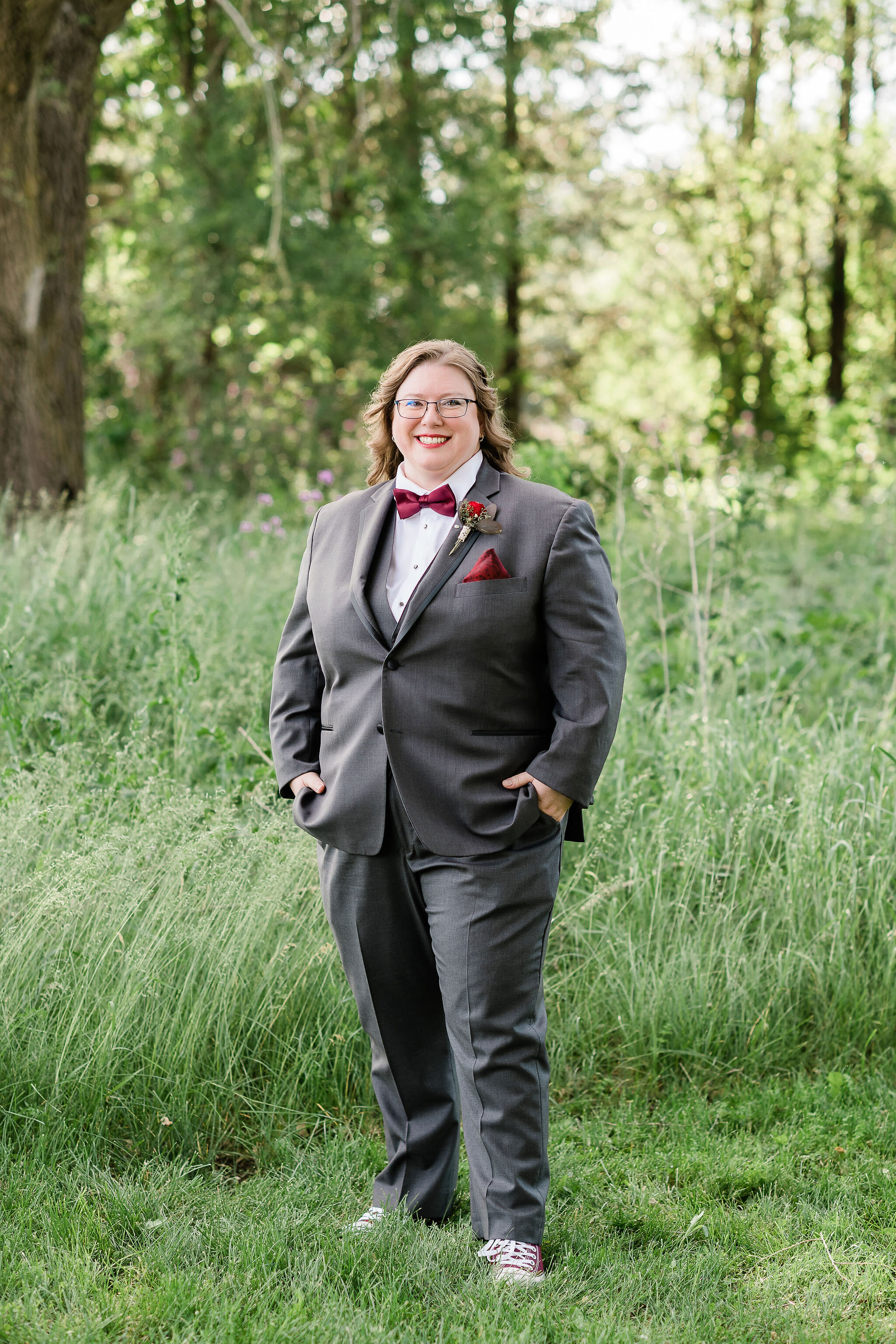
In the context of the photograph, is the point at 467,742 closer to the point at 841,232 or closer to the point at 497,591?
the point at 497,591

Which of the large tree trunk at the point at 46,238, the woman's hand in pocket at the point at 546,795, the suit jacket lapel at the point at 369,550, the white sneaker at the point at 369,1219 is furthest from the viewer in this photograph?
the large tree trunk at the point at 46,238

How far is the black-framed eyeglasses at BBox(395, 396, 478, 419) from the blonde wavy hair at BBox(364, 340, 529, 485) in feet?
0.26

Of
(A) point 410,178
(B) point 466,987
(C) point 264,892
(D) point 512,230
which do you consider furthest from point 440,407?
(D) point 512,230

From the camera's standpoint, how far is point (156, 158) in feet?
39.8

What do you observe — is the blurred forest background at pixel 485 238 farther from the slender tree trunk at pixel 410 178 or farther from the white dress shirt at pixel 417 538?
the white dress shirt at pixel 417 538

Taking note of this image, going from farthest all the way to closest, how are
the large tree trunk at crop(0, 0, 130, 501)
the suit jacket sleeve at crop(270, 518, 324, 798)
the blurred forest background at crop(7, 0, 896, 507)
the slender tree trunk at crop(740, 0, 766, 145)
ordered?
the slender tree trunk at crop(740, 0, 766, 145) → the blurred forest background at crop(7, 0, 896, 507) → the large tree trunk at crop(0, 0, 130, 501) → the suit jacket sleeve at crop(270, 518, 324, 798)

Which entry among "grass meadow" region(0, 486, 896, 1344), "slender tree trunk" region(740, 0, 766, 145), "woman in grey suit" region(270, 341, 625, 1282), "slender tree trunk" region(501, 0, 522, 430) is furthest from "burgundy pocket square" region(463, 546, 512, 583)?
"slender tree trunk" region(740, 0, 766, 145)

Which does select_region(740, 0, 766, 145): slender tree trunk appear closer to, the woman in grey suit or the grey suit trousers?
the woman in grey suit

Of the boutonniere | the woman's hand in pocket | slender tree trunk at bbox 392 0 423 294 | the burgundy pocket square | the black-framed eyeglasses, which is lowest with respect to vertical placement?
the woman's hand in pocket

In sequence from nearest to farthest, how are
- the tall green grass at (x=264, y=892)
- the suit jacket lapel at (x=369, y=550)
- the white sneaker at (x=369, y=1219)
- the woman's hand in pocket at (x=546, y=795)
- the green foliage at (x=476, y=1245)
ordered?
the green foliage at (x=476, y=1245)
the woman's hand in pocket at (x=546, y=795)
the suit jacket lapel at (x=369, y=550)
the white sneaker at (x=369, y=1219)
the tall green grass at (x=264, y=892)

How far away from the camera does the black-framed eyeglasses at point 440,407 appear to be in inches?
107

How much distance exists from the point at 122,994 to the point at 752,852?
2.29 m

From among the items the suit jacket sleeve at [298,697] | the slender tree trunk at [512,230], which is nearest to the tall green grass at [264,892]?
the suit jacket sleeve at [298,697]

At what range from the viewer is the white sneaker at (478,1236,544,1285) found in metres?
2.65
